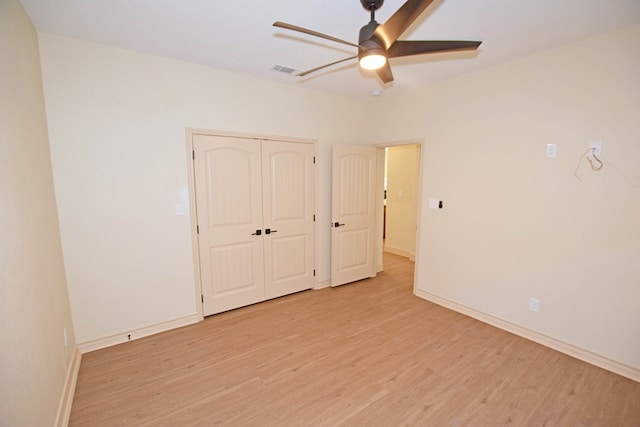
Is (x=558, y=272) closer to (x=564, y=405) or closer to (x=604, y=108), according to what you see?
(x=564, y=405)

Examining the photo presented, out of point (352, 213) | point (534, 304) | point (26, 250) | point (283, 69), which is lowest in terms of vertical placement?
point (534, 304)

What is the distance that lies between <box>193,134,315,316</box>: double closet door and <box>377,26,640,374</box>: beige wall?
174 centimetres

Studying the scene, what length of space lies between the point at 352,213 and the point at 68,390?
3.45m

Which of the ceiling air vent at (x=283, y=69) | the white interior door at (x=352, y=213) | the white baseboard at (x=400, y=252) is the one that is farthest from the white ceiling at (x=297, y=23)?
the white baseboard at (x=400, y=252)

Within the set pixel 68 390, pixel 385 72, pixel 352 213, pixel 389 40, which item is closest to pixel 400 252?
pixel 352 213

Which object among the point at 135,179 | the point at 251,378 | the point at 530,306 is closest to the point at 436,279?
the point at 530,306

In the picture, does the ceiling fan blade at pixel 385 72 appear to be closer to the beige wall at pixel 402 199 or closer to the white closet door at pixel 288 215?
the white closet door at pixel 288 215

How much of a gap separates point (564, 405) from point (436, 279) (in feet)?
5.80

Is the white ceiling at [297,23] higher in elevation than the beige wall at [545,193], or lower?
higher

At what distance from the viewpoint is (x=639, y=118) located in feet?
7.15

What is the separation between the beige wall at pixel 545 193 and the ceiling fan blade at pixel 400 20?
202cm

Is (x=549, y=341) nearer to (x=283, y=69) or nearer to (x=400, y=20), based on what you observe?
(x=400, y=20)

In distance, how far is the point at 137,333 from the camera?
9.31ft

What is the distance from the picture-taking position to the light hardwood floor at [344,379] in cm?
191
